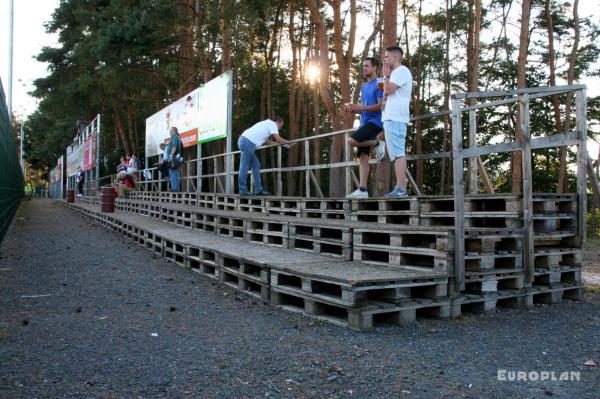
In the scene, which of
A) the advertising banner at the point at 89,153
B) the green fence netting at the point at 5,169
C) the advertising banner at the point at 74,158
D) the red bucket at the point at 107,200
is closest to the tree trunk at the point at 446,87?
the red bucket at the point at 107,200

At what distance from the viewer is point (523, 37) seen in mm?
16969

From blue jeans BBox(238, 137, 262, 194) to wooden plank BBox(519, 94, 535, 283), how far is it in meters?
6.12

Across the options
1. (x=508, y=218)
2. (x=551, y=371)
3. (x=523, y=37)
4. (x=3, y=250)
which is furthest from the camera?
(x=523, y=37)

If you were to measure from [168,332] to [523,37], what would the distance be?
1642 centimetres

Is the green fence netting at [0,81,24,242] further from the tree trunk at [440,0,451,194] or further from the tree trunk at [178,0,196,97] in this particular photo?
the tree trunk at [440,0,451,194]

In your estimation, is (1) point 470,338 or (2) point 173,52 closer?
(1) point 470,338

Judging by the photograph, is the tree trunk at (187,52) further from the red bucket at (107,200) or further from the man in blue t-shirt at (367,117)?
the man in blue t-shirt at (367,117)

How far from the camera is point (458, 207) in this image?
4.91 meters

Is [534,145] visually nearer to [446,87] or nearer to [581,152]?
[581,152]

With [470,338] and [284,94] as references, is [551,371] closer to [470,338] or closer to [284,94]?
[470,338]

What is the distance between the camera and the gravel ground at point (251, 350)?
10.7 ft

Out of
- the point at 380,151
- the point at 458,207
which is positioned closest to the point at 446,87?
the point at 380,151

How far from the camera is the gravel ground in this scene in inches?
128

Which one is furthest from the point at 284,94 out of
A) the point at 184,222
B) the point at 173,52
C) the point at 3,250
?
the point at 3,250
